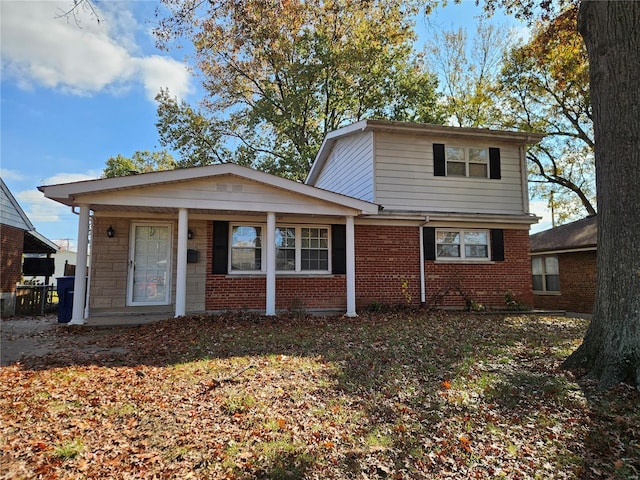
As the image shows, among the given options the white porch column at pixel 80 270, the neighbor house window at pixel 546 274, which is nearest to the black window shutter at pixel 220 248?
the white porch column at pixel 80 270

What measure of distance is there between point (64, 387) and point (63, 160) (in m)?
18.8

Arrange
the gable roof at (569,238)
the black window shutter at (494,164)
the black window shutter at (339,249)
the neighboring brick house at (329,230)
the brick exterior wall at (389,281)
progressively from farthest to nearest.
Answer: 1. the gable roof at (569,238)
2. the black window shutter at (494,164)
3. the black window shutter at (339,249)
4. the brick exterior wall at (389,281)
5. the neighboring brick house at (329,230)

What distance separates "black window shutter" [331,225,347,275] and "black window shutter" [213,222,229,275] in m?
2.85

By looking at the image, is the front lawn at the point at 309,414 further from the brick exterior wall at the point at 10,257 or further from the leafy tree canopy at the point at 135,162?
the leafy tree canopy at the point at 135,162

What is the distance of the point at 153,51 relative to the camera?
8.80m

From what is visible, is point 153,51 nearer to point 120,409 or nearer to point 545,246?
point 120,409

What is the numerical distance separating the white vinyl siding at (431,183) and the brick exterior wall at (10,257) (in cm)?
1218

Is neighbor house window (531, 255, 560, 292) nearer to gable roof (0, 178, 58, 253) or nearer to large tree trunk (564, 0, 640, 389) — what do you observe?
large tree trunk (564, 0, 640, 389)

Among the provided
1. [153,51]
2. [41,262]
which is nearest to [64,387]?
[153,51]

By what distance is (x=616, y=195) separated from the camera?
4.83m

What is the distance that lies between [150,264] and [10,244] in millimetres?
7558

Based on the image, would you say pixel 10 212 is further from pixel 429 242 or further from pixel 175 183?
pixel 429 242

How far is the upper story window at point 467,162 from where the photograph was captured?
11.3m

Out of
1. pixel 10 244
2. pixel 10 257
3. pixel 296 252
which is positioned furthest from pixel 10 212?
pixel 296 252
